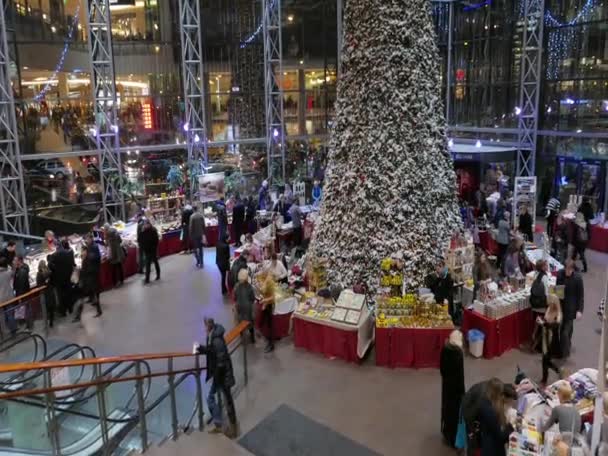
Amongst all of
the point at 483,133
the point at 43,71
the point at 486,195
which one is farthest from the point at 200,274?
the point at 483,133

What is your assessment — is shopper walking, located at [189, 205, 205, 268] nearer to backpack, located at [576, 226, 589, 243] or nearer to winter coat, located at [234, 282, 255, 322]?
winter coat, located at [234, 282, 255, 322]

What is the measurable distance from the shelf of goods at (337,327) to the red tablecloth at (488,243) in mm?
5244

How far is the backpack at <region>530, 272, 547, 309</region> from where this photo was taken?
8047 mm

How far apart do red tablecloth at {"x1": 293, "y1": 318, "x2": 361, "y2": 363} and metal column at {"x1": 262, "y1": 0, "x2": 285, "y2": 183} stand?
1036cm

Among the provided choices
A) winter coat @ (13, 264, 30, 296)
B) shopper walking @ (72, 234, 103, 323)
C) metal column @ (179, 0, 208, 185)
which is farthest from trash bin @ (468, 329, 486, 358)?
metal column @ (179, 0, 208, 185)

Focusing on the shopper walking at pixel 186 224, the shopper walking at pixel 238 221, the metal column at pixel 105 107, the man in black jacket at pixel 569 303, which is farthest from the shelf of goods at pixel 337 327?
the metal column at pixel 105 107

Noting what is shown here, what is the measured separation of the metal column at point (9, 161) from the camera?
13727 millimetres

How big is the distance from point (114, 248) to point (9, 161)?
499 cm

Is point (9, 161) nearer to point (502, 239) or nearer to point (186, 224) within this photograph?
point (186, 224)

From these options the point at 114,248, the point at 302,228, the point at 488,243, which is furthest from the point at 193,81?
the point at 488,243

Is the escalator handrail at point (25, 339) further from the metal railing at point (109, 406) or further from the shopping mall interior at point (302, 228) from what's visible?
the metal railing at point (109, 406)

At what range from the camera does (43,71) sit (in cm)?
1484

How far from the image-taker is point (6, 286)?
927 centimetres

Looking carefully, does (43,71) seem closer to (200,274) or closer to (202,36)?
(202,36)
